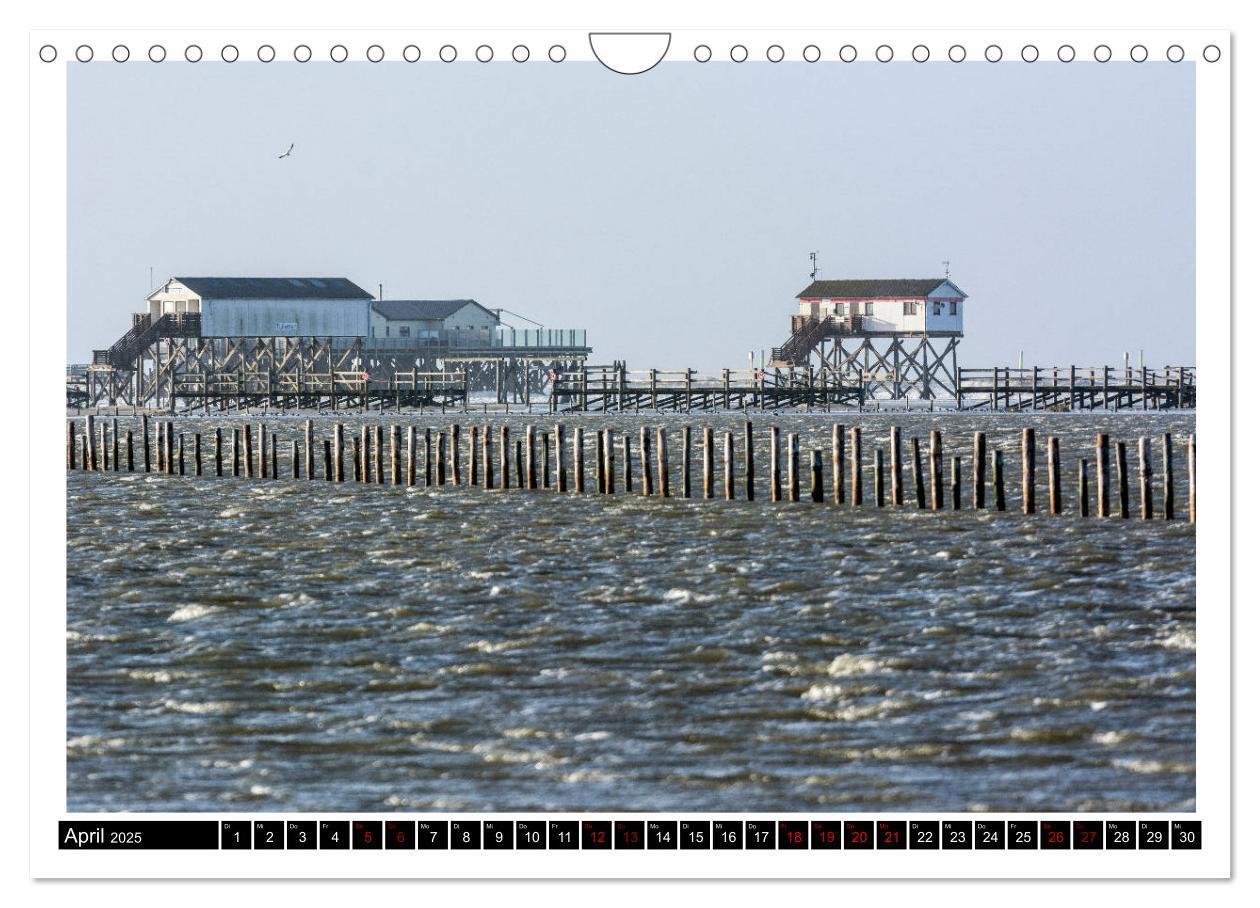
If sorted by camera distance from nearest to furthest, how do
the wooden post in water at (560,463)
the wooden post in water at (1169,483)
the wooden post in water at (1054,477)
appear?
the wooden post in water at (1169,483), the wooden post in water at (1054,477), the wooden post in water at (560,463)

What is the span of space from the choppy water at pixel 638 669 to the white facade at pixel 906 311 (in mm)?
75761

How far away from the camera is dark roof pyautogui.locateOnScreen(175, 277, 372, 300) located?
9838 cm

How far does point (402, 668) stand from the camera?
15.0 m

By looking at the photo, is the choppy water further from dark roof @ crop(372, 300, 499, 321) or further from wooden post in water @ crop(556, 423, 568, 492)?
dark roof @ crop(372, 300, 499, 321)

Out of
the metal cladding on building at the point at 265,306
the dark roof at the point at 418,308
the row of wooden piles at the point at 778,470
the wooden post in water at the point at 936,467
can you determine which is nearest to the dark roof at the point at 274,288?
the metal cladding on building at the point at 265,306

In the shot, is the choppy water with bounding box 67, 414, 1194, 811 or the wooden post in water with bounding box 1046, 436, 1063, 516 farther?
the wooden post in water with bounding box 1046, 436, 1063, 516

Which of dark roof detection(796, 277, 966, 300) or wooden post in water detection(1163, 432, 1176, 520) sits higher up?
dark roof detection(796, 277, 966, 300)

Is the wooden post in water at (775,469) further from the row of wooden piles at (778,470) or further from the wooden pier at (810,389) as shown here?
the wooden pier at (810,389)

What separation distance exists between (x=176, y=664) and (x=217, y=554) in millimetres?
10629

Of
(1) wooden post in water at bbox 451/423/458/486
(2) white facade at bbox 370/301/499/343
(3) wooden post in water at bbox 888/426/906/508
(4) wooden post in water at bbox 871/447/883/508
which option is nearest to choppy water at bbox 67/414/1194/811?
(3) wooden post in water at bbox 888/426/906/508

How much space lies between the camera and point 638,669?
580 inches
